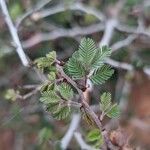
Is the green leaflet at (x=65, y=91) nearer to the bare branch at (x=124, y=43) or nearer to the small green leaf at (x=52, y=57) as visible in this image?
the small green leaf at (x=52, y=57)

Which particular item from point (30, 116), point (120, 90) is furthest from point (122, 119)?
point (30, 116)

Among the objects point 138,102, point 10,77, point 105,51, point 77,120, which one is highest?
point 10,77

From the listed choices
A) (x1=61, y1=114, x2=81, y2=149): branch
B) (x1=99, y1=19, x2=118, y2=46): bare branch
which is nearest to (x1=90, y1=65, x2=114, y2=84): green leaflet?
(x1=61, y1=114, x2=81, y2=149): branch

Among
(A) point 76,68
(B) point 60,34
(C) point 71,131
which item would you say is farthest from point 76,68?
(B) point 60,34

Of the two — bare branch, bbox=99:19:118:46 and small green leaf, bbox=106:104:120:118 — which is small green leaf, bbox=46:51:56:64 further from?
bare branch, bbox=99:19:118:46

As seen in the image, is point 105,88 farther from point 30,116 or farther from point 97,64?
point 97,64

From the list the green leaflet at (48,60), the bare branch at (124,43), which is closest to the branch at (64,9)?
Answer: the bare branch at (124,43)

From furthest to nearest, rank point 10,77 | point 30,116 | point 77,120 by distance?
point 10,77 → point 30,116 → point 77,120
